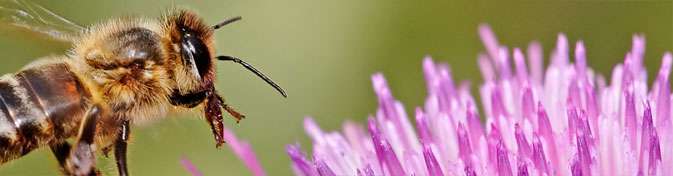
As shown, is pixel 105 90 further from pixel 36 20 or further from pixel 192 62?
pixel 36 20

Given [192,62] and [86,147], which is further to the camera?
[192,62]

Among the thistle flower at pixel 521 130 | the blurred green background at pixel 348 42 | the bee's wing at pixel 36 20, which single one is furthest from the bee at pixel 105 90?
the blurred green background at pixel 348 42

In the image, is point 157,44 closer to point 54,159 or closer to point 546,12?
point 54,159

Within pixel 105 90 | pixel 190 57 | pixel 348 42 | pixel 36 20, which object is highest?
pixel 348 42

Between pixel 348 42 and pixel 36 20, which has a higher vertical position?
pixel 348 42

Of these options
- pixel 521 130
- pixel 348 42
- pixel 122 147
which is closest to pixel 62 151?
pixel 122 147

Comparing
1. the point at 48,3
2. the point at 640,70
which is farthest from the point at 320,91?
the point at 640,70

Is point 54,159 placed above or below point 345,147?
below
